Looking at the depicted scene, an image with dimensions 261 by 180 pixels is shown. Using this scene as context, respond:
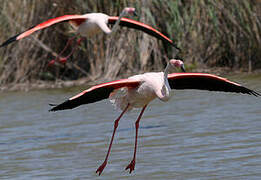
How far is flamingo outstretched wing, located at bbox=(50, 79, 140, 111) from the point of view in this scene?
6016 millimetres

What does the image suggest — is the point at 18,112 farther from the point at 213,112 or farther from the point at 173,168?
the point at 173,168

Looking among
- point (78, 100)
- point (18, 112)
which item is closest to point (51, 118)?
point (18, 112)

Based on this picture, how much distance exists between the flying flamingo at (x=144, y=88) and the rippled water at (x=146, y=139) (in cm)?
37

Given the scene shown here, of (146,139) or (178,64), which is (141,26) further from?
(178,64)

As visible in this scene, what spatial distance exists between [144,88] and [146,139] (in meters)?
1.38

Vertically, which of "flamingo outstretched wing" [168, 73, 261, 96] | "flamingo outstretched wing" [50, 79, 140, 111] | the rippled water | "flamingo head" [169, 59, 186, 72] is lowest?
the rippled water

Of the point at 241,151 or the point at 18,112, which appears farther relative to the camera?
the point at 18,112

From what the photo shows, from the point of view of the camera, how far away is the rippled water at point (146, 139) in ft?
20.4

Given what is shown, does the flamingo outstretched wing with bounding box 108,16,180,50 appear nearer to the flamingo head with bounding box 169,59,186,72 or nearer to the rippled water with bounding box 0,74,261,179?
the rippled water with bounding box 0,74,261,179

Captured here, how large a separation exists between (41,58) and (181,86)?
20.8 ft

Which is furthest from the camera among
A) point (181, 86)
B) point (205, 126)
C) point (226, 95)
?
point (226, 95)

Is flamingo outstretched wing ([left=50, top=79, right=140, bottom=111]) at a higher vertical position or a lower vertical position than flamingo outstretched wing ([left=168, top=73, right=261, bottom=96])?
higher

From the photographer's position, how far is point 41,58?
13.2m

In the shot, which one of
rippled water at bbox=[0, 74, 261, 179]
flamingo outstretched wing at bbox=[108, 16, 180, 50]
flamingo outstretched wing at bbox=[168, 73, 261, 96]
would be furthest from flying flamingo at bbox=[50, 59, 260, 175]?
flamingo outstretched wing at bbox=[108, 16, 180, 50]
